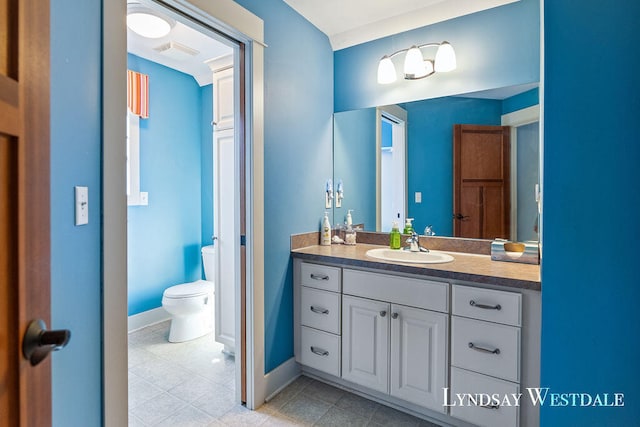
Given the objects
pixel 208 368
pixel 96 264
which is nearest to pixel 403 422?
pixel 208 368

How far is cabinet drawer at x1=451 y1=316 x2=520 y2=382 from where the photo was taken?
4.51 ft

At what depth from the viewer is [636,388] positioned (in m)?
1.05

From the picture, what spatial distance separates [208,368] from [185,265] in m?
1.29

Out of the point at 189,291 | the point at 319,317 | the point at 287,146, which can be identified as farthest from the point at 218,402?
the point at 287,146

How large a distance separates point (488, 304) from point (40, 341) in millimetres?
1535

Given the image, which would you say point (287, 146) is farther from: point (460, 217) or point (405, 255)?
point (460, 217)

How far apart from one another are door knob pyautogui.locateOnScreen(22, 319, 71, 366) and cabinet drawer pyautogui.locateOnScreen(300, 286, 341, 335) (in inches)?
57.2

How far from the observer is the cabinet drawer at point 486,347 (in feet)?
4.51

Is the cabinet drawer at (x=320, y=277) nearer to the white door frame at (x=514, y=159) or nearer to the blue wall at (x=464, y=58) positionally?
the white door frame at (x=514, y=159)

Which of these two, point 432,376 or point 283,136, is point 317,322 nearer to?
point 432,376

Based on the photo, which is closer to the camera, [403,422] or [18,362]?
[18,362]

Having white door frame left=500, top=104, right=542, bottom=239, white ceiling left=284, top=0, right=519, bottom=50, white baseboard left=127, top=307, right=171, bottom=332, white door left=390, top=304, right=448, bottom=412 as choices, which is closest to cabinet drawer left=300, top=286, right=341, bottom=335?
white door left=390, top=304, right=448, bottom=412

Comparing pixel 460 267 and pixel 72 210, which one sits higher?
pixel 72 210

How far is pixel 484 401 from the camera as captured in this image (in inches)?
57.1
